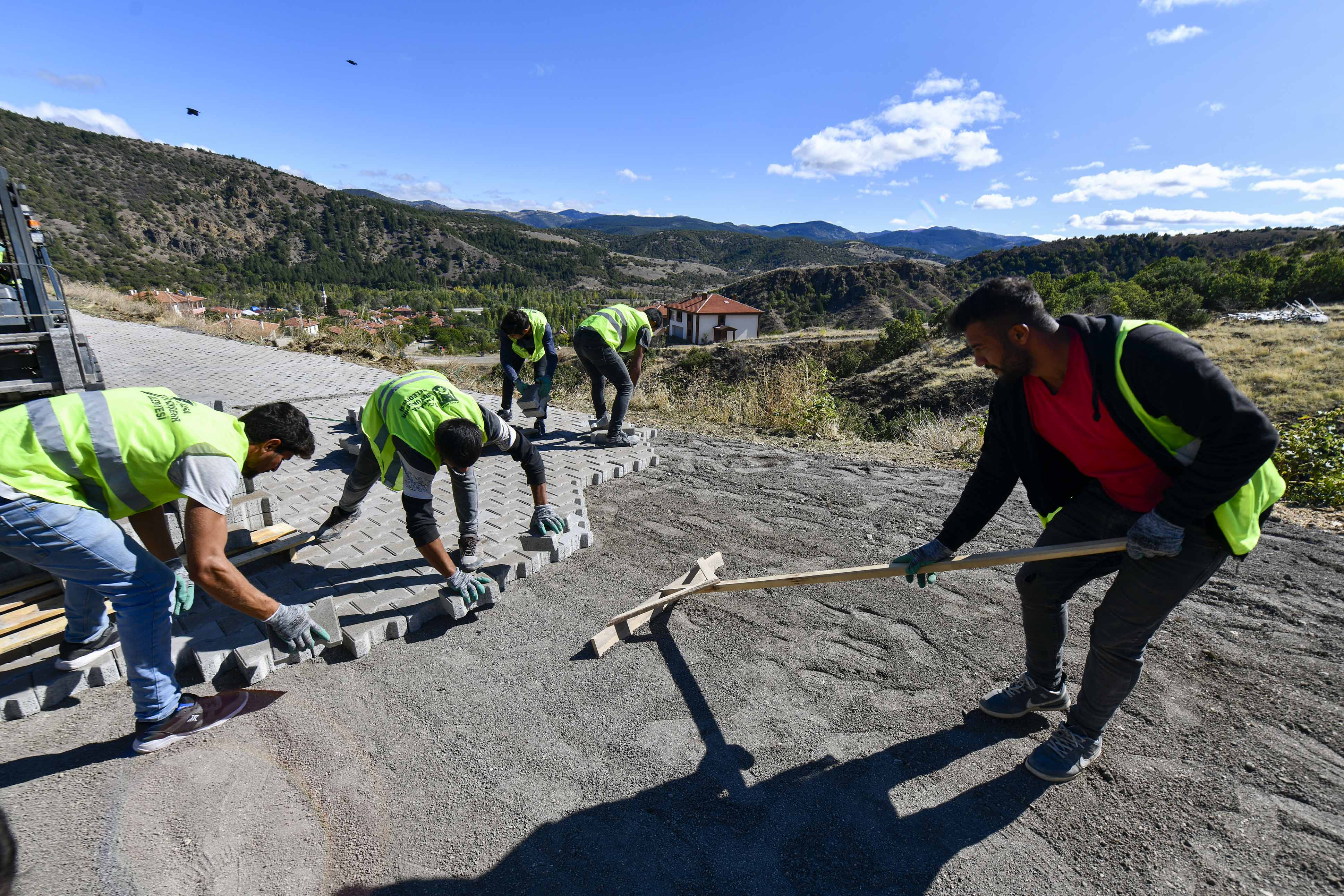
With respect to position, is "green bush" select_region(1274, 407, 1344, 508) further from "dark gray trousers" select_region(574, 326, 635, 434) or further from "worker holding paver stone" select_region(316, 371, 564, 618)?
"worker holding paver stone" select_region(316, 371, 564, 618)

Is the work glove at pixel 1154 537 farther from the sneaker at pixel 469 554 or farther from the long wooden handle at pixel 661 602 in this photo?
the sneaker at pixel 469 554

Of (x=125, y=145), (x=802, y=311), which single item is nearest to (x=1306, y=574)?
(x=802, y=311)

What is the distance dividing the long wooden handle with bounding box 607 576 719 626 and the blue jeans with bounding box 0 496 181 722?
1.85 m

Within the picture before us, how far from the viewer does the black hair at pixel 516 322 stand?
601 cm

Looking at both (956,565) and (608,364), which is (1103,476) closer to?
(956,565)

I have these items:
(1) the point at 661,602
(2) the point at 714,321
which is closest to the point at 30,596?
(1) the point at 661,602

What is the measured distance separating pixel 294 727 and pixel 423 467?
1.23m

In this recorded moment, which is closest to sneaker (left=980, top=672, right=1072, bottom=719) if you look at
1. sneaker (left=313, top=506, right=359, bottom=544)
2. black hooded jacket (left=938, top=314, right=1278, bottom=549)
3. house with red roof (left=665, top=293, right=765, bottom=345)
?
black hooded jacket (left=938, top=314, right=1278, bottom=549)

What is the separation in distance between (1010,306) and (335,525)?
393 cm

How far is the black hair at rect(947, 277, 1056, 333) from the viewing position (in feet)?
6.64

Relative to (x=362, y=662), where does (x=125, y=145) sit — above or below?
above

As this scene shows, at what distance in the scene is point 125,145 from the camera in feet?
215

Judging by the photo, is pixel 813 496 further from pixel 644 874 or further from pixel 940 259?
pixel 940 259

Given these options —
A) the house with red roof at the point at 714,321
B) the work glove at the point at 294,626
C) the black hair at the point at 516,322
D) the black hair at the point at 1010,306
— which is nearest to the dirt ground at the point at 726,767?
the work glove at the point at 294,626
